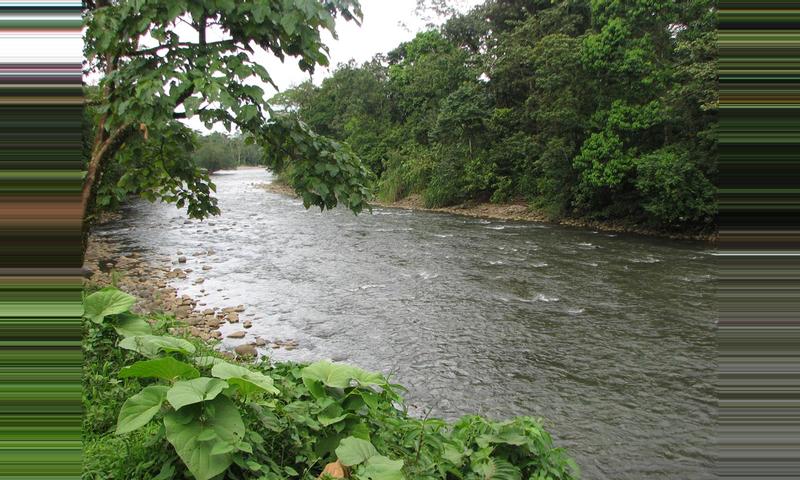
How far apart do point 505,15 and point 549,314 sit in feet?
60.6

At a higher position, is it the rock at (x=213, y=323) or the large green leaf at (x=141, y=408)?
the large green leaf at (x=141, y=408)

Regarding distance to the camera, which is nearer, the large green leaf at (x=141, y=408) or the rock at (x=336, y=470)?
the large green leaf at (x=141, y=408)

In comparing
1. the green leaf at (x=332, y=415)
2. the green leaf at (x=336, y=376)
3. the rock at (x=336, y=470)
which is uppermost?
the green leaf at (x=336, y=376)

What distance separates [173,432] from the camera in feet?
5.04

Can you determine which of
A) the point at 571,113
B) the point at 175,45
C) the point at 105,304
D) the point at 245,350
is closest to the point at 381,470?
the point at 105,304

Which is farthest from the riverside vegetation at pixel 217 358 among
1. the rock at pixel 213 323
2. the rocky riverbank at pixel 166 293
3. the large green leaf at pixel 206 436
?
the rock at pixel 213 323

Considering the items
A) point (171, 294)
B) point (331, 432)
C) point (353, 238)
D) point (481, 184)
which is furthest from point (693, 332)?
point (481, 184)

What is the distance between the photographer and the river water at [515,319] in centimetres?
443

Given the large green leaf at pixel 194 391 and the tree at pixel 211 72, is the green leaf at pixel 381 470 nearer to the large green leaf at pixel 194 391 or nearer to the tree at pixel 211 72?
the large green leaf at pixel 194 391

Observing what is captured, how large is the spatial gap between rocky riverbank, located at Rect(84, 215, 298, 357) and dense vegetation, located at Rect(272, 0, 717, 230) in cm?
348

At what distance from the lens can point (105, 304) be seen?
252 centimetres

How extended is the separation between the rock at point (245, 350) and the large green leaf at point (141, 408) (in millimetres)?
4088

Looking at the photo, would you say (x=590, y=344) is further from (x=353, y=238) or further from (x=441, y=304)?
(x=353, y=238)

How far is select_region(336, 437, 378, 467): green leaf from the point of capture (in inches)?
69.4
